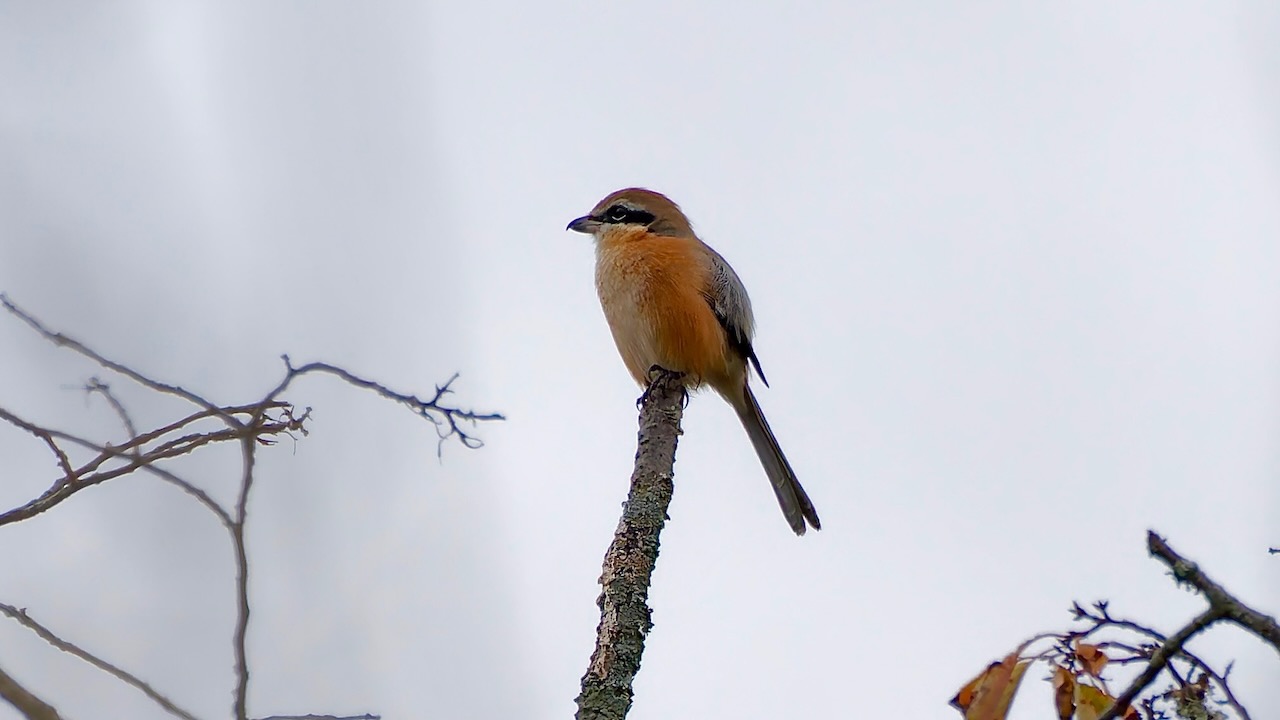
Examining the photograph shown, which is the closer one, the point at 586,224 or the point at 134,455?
the point at 134,455

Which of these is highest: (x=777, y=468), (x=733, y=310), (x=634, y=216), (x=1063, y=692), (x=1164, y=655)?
(x=634, y=216)

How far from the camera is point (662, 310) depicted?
588 centimetres

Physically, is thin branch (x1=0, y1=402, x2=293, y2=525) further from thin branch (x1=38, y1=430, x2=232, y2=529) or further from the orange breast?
the orange breast

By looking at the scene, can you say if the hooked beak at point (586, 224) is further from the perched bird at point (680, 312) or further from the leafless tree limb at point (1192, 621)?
the leafless tree limb at point (1192, 621)

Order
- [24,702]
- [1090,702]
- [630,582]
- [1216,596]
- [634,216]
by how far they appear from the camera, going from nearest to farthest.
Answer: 1. [24,702]
2. [1216,596]
3. [1090,702]
4. [630,582]
5. [634,216]

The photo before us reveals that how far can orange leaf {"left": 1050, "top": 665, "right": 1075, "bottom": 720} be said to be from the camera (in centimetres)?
221

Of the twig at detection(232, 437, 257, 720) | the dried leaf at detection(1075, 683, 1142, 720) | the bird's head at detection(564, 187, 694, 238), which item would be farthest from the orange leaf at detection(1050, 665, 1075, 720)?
the bird's head at detection(564, 187, 694, 238)

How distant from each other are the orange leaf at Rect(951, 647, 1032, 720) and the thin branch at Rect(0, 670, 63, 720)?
159 centimetres

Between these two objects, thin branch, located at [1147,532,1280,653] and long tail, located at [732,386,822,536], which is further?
long tail, located at [732,386,822,536]

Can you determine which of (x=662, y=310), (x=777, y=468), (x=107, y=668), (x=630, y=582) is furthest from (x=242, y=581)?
(x=777, y=468)

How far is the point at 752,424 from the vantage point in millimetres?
6477

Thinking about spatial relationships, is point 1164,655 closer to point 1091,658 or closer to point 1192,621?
point 1192,621

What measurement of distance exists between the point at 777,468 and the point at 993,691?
160 inches

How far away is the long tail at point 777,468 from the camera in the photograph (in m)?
6.08
